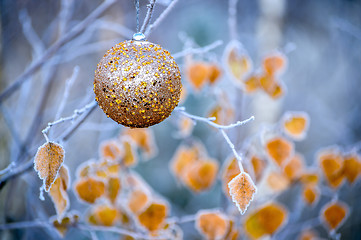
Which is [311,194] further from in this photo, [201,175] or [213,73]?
[213,73]

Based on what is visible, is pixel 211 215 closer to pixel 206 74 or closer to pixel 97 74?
pixel 206 74

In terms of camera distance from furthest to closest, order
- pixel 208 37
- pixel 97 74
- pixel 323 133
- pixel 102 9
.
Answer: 1. pixel 323 133
2. pixel 208 37
3. pixel 102 9
4. pixel 97 74

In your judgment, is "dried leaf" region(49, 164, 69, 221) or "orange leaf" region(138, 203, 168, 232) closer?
"dried leaf" region(49, 164, 69, 221)

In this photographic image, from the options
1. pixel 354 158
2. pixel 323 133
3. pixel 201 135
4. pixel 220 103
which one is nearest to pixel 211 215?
pixel 220 103

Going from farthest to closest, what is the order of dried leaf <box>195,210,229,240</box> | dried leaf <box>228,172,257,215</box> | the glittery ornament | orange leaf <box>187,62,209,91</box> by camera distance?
orange leaf <box>187,62,209,91</box> < dried leaf <box>195,210,229,240</box> < dried leaf <box>228,172,257,215</box> < the glittery ornament

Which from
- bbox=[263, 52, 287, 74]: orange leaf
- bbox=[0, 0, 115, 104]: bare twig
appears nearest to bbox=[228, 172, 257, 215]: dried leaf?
bbox=[263, 52, 287, 74]: orange leaf

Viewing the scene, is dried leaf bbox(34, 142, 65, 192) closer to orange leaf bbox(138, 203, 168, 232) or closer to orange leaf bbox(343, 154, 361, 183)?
orange leaf bbox(138, 203, 168, 232)

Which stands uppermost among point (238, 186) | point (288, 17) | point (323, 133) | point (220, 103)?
point (288, 17)
